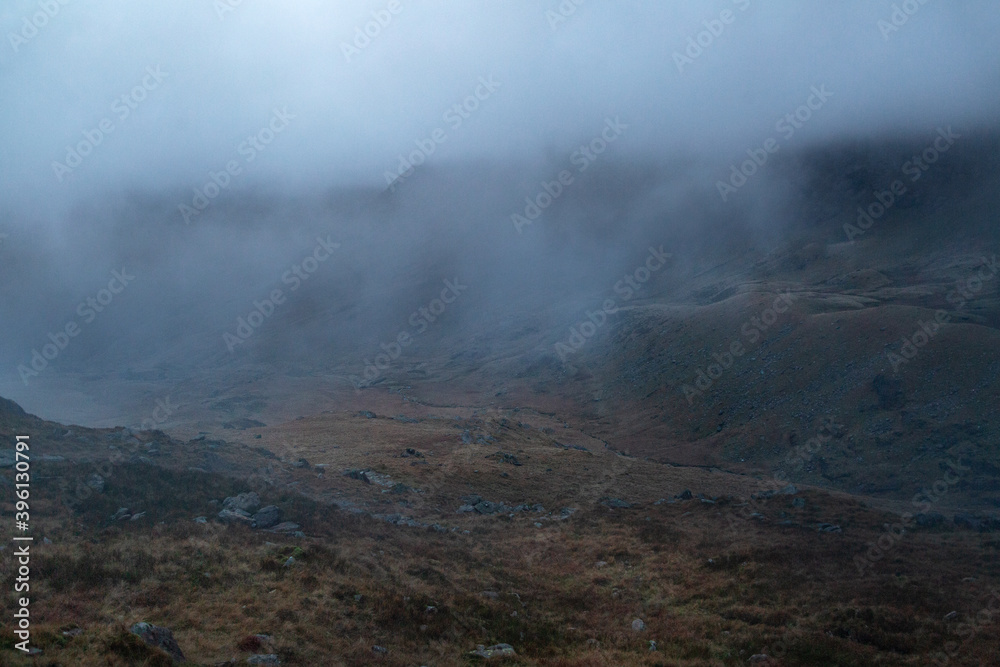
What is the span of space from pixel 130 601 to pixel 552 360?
10000 cm

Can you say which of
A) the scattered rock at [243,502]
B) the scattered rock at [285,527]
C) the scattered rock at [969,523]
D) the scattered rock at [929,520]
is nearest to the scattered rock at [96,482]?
the scattered rock at [243,502]

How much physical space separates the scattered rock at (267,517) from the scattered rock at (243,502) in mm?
612

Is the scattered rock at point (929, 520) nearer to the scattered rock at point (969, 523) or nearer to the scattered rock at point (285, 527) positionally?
the scattered rock at point (969, 523)

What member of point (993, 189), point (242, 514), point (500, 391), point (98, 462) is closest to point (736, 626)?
point (242, 514)

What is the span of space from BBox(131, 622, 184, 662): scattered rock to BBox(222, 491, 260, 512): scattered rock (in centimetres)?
1335

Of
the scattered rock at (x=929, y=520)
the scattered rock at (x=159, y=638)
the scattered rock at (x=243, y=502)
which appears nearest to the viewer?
the scattered rock at (x=159, y=638)

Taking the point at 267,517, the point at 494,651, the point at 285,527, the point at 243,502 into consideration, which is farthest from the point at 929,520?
the point at 243,502

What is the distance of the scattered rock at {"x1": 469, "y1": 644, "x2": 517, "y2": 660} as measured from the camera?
14.5 meters

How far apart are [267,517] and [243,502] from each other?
78.1 inches

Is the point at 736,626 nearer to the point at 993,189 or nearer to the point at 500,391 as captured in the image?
the point at 500,391

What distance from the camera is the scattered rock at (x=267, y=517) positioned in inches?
925

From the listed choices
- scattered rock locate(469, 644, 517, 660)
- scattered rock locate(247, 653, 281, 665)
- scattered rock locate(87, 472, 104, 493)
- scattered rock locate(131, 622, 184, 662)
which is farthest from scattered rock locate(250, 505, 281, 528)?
scattered rock locate(469, 644, 517, 660)

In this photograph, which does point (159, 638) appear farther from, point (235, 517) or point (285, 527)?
point (235, 517)

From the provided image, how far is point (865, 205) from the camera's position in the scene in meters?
163
